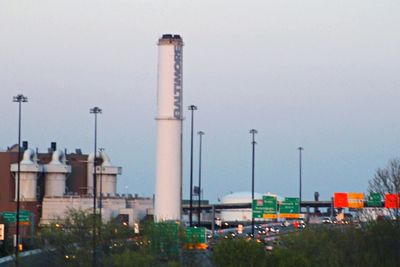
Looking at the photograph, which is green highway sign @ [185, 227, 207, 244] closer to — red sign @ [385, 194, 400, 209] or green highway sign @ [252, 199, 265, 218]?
red sign @ [385, 194, 400, 209]

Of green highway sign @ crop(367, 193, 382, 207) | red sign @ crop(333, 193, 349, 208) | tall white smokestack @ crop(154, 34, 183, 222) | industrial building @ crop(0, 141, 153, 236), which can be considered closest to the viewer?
green highway sign @ crop(367, 193, 382, 207)

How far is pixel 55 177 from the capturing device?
122 meters

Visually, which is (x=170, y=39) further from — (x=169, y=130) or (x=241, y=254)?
(x=241, y=254)

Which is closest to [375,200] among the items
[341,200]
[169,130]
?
[169,130]

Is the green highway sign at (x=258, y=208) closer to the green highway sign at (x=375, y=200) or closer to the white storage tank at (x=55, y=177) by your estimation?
the green highway sign at (x=375, y=200)

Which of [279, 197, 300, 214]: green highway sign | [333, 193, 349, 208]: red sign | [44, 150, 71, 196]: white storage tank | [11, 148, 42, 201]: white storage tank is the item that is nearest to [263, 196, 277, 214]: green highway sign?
[279, 197, 300, 214]: green highway sign

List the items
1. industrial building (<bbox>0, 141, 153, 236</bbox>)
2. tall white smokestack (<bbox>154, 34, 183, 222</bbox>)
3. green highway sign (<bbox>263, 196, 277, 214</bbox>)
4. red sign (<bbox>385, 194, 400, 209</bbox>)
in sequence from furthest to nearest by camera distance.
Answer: industrial building (<bbox>0, 141, 153, 236</bbox>) < green highway sign (<bbox>263, 196, 277, 214</bbox>) < tall white smokestack (<bbox>154, 34, 183, 222</bbox>) < red sign (<bbox>385, 194, 400, 209</bbox>)

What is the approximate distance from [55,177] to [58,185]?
883 millimetres

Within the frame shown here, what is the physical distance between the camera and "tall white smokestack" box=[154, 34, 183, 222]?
97.3 metres

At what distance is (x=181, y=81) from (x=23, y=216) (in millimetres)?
16998

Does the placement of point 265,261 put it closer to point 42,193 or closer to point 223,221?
point 42,193

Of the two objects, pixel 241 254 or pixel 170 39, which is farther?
pixel 170 39

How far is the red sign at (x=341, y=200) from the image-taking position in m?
113

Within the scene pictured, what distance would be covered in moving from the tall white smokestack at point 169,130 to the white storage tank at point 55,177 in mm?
25010
